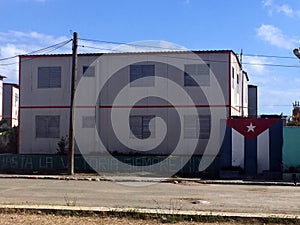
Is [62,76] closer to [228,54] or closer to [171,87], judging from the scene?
[171,87]

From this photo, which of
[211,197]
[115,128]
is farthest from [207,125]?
[211,197]

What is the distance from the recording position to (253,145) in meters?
26.8

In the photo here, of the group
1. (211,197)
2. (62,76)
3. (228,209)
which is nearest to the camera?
(228,209)

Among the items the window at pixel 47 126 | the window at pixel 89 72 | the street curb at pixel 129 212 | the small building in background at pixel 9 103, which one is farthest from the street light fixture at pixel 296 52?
the small building in background at pixel 9 103

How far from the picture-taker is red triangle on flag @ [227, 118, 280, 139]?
26781 mm

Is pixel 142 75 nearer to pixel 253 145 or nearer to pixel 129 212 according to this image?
pixel 253 145

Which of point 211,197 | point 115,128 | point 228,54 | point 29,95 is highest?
point 228,54

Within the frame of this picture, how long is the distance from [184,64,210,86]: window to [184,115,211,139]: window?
2.20 m

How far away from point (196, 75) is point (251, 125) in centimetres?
640

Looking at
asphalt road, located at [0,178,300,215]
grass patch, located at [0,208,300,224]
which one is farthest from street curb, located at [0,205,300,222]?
asphalt road, located at [0,178,300,215]

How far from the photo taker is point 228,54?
31797 mm

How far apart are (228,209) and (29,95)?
79.1 ft

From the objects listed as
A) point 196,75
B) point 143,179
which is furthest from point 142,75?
point 143,179

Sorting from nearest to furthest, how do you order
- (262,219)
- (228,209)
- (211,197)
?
1. (262,219)
2. (228,209)
3. (211,197)
